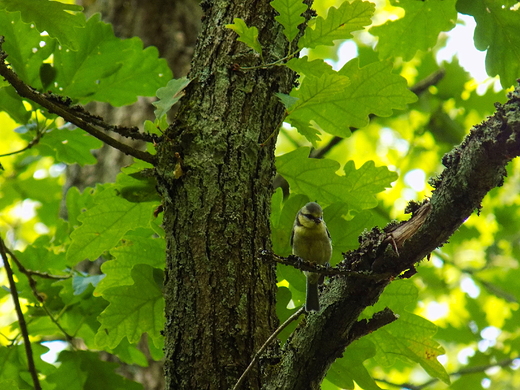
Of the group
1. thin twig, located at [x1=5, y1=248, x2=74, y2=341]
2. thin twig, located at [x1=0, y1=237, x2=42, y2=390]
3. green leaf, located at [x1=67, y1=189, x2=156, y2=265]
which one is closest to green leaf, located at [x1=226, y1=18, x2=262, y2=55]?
green leaf, located at [x1=67, y1=189, x2=156, y2=265]

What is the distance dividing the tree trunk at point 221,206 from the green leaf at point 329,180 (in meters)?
0.21

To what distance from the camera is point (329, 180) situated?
90.9 inches

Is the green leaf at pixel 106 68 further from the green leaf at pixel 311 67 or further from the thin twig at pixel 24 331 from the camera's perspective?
the green leaf at pixel 311 67

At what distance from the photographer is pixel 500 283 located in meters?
5.31

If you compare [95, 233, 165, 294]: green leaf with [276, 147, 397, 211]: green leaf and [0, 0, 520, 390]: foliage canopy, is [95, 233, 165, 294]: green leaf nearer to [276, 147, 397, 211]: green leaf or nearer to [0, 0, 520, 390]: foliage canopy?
[0, 0, 520, 390]: foliage canopy

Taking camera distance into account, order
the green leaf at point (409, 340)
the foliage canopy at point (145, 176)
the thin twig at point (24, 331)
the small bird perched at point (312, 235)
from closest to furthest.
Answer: the foliage canopy at point (145, 176), the green leaf at point (409, 340), the small bird perched at point (312, 235), the thin twig at point (24, 331)

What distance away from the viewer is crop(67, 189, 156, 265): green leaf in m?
2.30

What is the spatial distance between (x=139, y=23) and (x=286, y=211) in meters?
2.99

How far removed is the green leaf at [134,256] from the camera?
2367 millimetres

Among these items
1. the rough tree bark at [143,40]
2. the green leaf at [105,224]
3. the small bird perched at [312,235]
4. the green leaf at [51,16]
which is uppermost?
the rough tree bark at [143,40]

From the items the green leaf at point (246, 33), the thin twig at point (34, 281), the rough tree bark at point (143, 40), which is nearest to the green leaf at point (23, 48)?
the thin twig at point (34, 281)

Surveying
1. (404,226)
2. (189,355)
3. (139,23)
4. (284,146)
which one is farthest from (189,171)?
(284,146)

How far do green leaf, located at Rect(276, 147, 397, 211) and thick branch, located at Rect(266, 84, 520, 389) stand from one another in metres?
0.78

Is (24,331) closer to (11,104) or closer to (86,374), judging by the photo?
(86,374)
